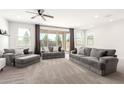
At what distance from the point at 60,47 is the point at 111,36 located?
421cm

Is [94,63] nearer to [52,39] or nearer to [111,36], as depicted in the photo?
Answer: [111,36]

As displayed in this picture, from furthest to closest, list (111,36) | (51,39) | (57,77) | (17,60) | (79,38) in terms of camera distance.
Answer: (79,38)
(51,39)
(111,36)
(17,60)
(57,77)

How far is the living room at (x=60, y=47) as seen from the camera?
123 inches

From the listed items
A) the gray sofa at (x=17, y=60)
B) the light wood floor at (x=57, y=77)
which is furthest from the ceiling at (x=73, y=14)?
the light wood floor at (x=57, y=77)

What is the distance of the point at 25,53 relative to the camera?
5543 mm

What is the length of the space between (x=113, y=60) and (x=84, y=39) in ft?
23.3

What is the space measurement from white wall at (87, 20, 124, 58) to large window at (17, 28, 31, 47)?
6358mm

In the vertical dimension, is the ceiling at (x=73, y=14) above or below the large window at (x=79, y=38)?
above

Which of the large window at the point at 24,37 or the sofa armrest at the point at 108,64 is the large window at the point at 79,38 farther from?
the sofa armrest at the point at 108,64

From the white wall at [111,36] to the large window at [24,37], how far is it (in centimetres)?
636

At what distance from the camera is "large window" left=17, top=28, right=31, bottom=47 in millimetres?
7062

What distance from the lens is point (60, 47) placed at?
285 inches

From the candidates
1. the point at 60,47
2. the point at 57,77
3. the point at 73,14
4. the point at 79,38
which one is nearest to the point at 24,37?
the point at 60,47

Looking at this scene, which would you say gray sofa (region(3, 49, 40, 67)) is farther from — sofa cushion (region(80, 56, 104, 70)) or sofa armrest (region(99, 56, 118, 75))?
sofa armrest (region(99, 56, 118, 75))
